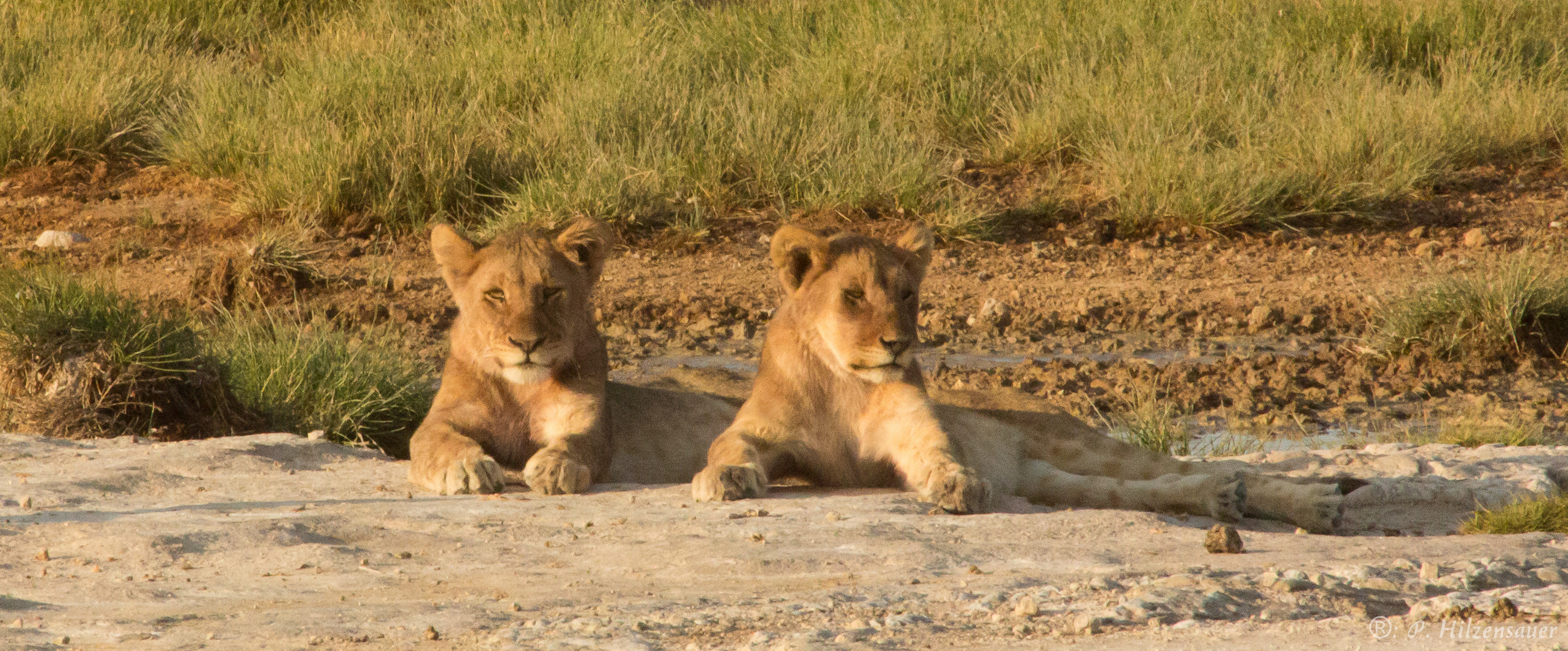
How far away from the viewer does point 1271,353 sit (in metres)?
8.66

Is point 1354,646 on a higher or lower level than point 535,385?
higher

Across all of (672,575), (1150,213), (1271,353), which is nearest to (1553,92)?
(1150,213)

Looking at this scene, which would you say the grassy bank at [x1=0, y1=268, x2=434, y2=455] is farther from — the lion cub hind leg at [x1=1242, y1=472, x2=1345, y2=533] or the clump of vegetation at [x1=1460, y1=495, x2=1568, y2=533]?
the clump of vegetation at [x1=1460, y1=495, x2=1568, y2=533]

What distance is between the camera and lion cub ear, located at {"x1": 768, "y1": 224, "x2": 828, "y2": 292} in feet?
16.7

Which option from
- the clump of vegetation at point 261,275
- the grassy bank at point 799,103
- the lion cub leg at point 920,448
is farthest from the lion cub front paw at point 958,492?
the grassy bank at point 799,103

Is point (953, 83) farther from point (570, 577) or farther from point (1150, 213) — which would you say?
point (570, 577)

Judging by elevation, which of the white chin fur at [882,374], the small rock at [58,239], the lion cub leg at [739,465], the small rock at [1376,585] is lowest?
the small rock at [58,239]

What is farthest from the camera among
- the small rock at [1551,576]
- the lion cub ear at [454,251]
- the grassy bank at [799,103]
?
the grassy bank at [799,103]

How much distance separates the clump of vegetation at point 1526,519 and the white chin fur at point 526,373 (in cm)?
274

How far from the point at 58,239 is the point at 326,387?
4561 mm

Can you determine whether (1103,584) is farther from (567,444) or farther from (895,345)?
(567,444)

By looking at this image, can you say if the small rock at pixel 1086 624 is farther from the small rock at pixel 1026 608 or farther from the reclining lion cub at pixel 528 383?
the reclining lion cub at pixel 528 383

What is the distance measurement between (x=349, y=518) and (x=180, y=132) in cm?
815

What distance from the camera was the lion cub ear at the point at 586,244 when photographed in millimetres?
5473
